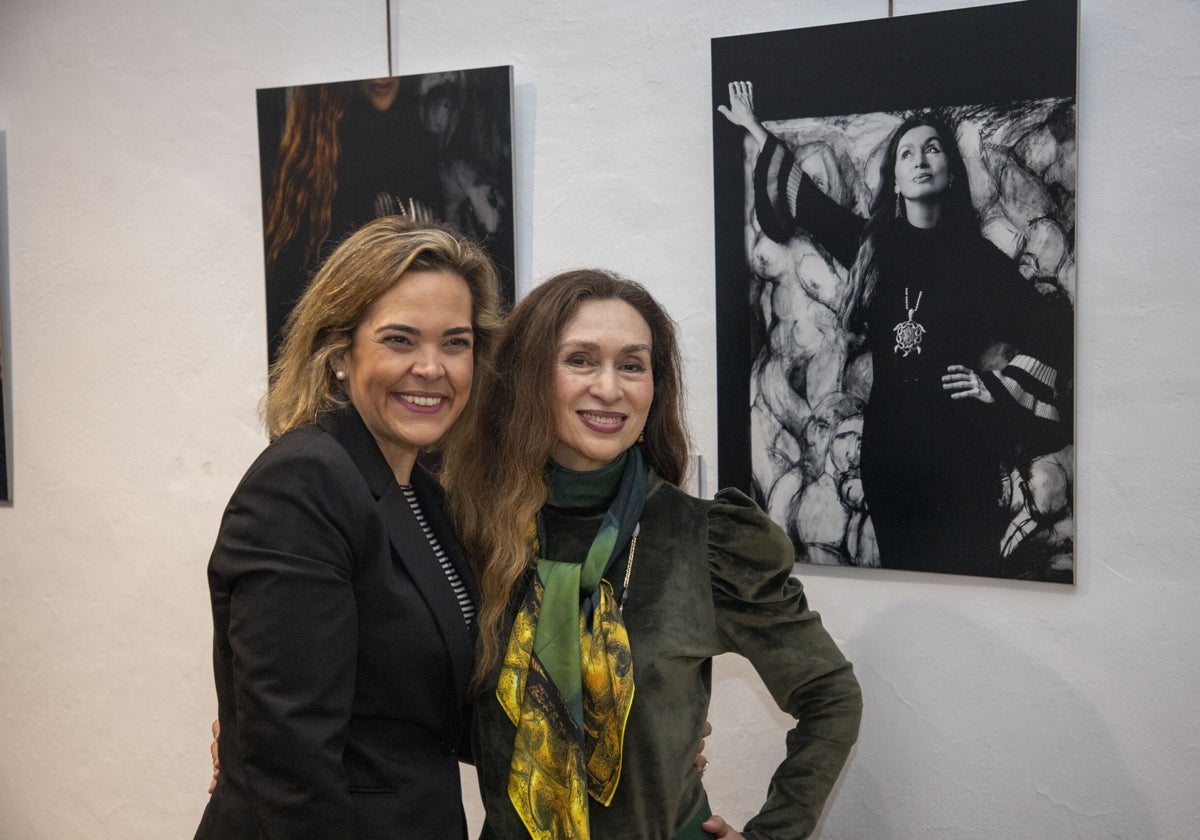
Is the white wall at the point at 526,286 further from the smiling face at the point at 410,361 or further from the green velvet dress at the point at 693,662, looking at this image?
the smiling face at the point at 410,361

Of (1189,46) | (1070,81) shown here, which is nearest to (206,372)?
(1070,81)

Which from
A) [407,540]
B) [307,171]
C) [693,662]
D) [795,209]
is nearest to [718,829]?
[693,662]

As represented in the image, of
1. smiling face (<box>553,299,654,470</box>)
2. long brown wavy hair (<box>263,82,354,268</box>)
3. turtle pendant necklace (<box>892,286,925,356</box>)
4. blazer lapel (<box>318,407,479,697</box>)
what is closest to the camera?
blazer lapel (<box>318,407,479,697</box>)

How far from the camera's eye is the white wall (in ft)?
5.95

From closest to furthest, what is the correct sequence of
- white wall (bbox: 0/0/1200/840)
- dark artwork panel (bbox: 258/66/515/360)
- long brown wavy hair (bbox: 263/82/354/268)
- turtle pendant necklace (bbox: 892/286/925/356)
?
white wall (bbox: 0/0/1200/840)
turtle pendant necklace (bbox: 892/286/925/356)
dark artwork panel (bbox: 258/66/515/360)
long brown wavy hair (bbox: 263/82/354/268)

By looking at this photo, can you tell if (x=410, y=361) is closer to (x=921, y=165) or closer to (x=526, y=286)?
(x=526, y=286)

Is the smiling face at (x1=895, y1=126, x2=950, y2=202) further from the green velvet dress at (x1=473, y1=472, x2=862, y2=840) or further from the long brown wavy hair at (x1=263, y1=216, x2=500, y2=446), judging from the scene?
the long brown wavy hair at (x1=263, y1=216, x2=500, y2=446)

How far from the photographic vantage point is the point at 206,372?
8.34 feet

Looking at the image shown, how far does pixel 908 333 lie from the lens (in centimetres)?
192

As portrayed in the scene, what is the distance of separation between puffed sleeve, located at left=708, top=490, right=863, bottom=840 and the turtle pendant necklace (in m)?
0.52

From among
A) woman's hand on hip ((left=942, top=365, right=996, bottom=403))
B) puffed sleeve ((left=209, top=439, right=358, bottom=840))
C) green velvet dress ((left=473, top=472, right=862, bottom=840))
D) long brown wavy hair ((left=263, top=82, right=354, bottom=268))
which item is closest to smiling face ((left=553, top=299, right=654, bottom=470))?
green velvet dress ((left=473, top=472, right=862, bottom=840))

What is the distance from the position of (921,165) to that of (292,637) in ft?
4.50

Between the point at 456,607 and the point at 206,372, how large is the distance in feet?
4.41

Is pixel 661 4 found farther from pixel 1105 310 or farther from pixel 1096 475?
pixel 1096 475
